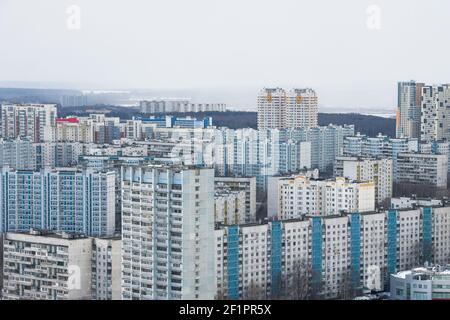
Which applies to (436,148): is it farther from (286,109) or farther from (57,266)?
(57,266)

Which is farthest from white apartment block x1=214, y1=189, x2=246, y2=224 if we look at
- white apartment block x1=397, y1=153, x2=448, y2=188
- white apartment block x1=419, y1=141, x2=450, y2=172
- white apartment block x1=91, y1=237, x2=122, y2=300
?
white apartment block x1=419, y1=141, x2=450, y2=172

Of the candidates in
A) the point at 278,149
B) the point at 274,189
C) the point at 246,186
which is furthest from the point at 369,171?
the point at 246,186

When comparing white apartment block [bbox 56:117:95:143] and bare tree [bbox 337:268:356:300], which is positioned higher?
white apartment block [bbox 56:117:95:143]

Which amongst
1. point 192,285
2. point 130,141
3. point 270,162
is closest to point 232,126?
point 270,162

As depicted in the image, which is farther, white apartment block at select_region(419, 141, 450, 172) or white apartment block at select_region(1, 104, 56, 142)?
white apartment block at select_region(419, 141, 450, 172)

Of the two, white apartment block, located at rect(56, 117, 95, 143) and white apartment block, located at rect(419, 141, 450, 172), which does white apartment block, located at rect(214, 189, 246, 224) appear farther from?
white apartment block, located at rect(419, 141, 450, 172)
